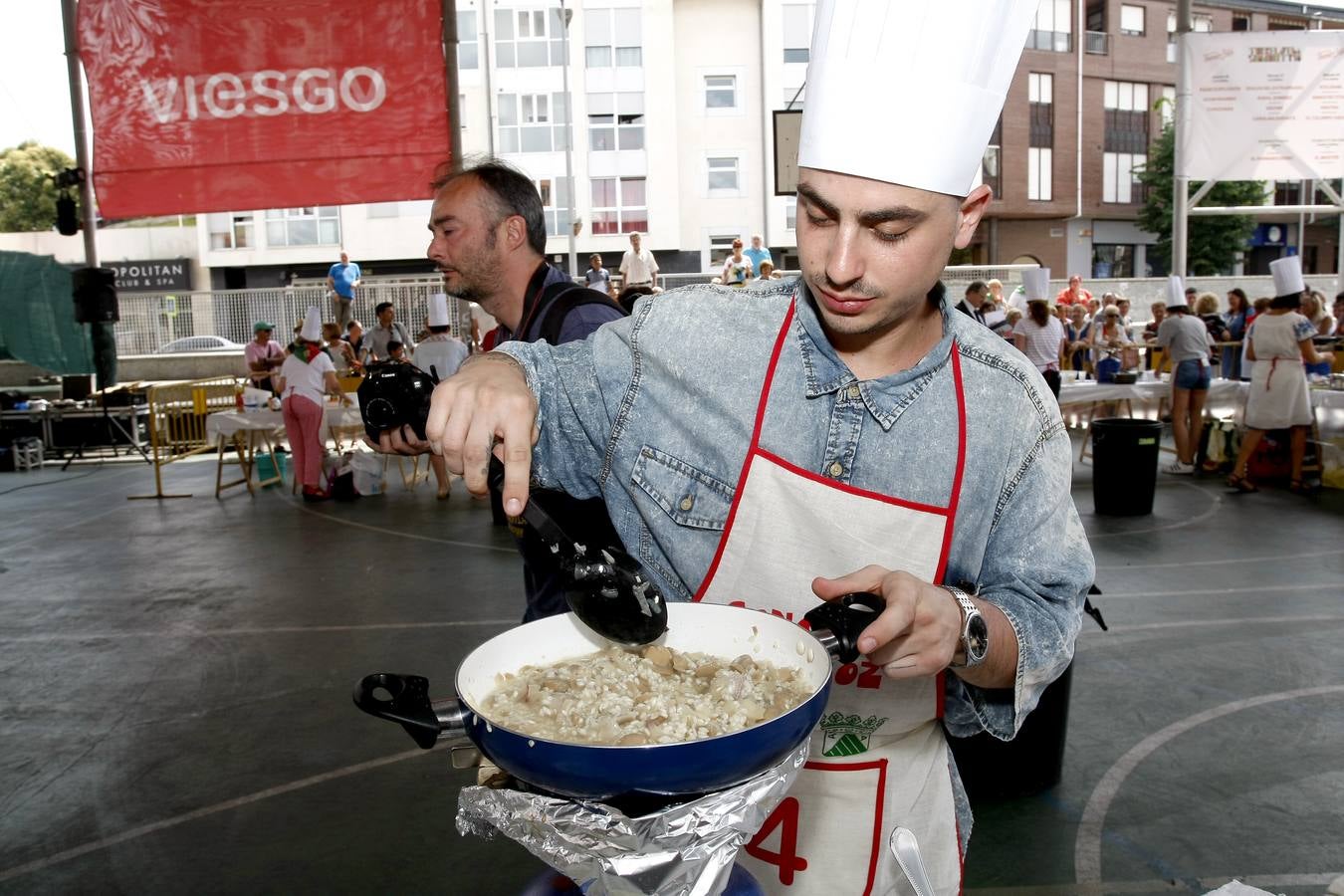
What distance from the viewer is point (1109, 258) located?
3378 centimetres

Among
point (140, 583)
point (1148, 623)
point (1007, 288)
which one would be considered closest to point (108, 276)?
point (140, 583)

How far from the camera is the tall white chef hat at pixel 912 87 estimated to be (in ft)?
4.22

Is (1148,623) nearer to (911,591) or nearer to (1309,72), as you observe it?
(911,591)

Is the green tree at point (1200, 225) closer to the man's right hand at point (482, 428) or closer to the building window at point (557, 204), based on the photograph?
the building window at point (557, 204)

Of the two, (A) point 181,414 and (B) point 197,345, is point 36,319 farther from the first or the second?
(B) point 197,345

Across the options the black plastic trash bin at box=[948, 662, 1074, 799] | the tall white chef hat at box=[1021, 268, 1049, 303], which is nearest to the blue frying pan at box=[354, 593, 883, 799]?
the black plastic trash bin at box=[948, 662, 1074, 799]

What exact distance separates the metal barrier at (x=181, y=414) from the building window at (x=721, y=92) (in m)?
21.8

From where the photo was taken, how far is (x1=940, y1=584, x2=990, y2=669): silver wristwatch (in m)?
1.15

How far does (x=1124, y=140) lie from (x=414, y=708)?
37.0 metres

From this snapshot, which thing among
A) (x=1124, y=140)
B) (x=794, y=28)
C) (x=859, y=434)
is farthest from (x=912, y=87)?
(x=1124, y=140)

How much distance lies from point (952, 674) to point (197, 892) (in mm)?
2627

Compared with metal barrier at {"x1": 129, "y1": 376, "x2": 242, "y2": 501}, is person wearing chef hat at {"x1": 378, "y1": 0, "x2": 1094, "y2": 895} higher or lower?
higher

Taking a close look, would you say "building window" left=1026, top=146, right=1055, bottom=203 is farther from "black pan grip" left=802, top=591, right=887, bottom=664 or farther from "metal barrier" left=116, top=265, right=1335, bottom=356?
"black pan grip" left=802, top=591, right=887, bottom=664

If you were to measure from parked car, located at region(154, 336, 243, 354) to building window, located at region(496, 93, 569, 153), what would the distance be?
11143 mm
